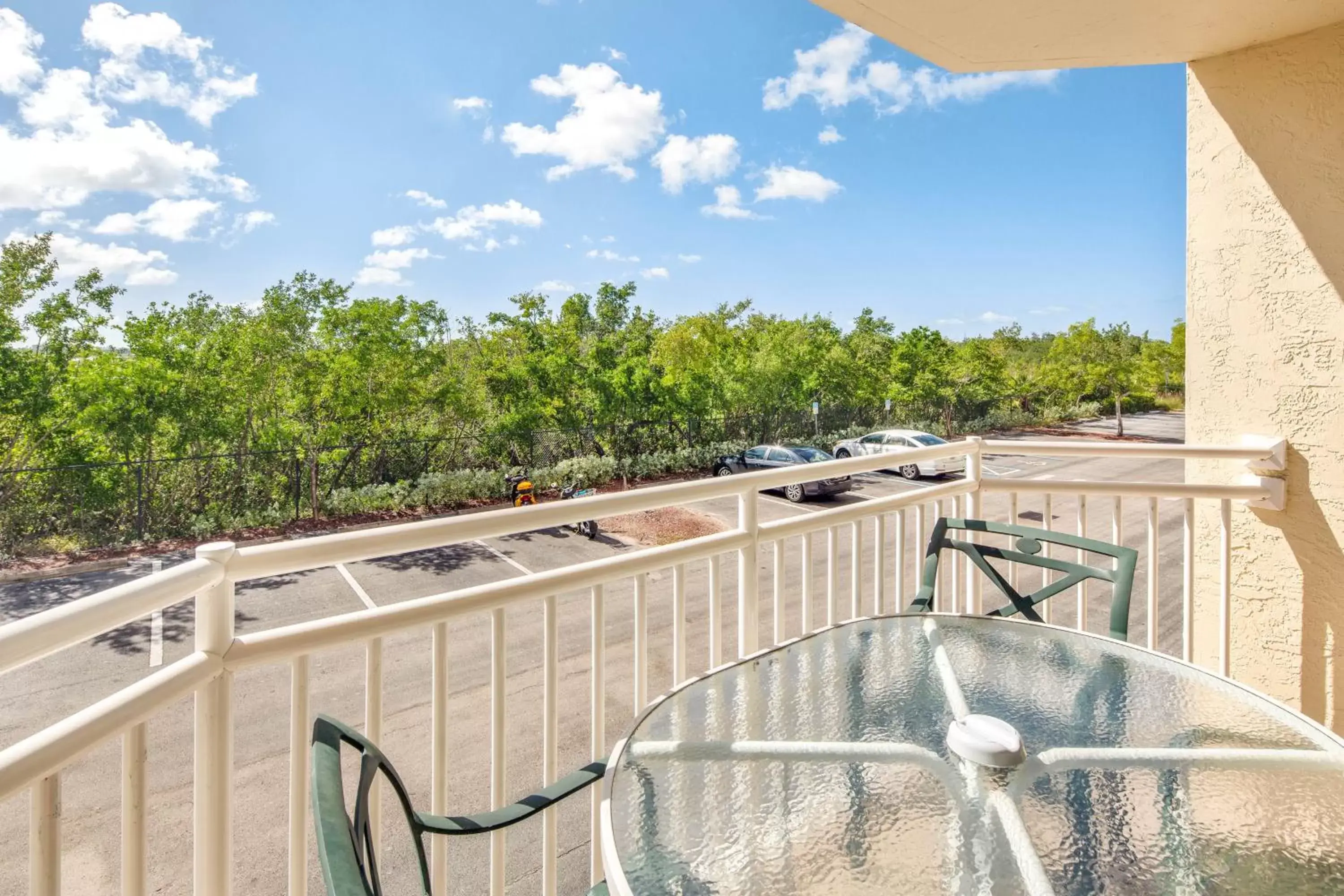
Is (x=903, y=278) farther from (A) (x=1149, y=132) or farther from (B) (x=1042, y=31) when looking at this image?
(B) (x=1042, y=31)

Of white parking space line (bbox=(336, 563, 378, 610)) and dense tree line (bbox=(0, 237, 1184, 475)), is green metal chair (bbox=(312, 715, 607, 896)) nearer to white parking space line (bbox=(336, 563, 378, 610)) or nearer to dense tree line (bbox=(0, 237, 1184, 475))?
white parking space line (bbox=(336, 563, 378, 610))

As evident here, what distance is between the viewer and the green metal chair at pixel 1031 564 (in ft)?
5.48

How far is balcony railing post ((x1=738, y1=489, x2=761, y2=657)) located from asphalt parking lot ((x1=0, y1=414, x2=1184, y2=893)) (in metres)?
0.76

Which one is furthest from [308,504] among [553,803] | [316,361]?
[553,803]

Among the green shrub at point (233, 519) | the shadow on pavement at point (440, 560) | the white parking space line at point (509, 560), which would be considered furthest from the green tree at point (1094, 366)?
the green shrub at point (233, 519)

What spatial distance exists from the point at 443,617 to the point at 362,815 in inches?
16.3

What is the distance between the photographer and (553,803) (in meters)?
1.11

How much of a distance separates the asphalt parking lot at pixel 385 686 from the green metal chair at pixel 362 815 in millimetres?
448

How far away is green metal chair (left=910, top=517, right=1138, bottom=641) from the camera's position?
1669mm

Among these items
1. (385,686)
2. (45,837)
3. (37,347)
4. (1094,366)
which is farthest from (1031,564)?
(1094,366)

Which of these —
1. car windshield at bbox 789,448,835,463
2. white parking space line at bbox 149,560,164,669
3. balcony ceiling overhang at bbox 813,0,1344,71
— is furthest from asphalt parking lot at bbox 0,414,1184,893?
car windshield at bbox 789,448,835,463

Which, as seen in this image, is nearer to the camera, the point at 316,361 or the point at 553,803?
the point at 553,803

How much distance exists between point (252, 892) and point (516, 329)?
1035 centimetres

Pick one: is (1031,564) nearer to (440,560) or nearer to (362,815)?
(362,815)
